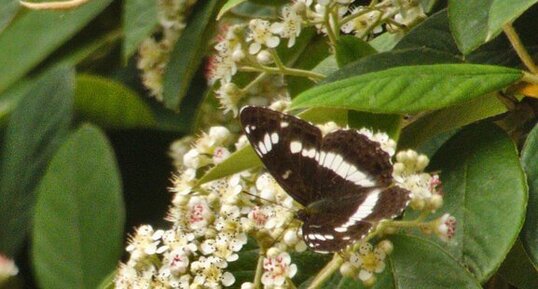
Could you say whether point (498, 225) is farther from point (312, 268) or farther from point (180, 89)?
point (180, 89)

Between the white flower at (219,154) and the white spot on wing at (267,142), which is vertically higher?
the white spot on wing at (267,142)

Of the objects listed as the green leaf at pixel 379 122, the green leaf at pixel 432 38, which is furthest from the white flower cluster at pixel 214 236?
the green leaf at pixel 432 38

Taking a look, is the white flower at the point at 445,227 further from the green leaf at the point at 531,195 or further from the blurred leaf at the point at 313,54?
the blurred leaf at the point at 313,54

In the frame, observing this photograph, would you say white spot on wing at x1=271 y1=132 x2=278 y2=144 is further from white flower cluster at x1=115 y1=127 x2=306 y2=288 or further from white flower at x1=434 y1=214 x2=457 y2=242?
white flower at x1=434 y1=214 x2=457 y2=242

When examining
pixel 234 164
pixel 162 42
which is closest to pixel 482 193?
pixel 234 164

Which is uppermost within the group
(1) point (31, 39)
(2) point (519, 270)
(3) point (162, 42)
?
(2) point (519, 270)

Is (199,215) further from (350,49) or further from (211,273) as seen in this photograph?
(350,49)

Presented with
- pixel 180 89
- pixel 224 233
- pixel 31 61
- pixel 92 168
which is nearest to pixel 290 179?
pixel 224 233
